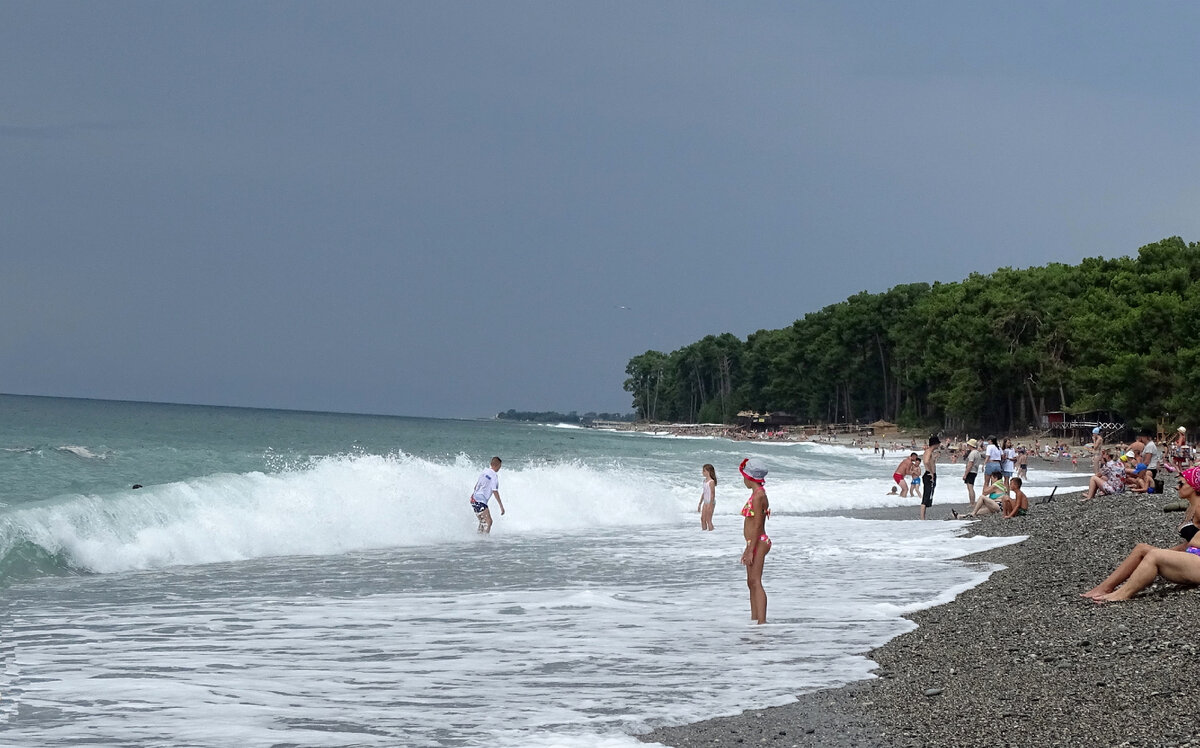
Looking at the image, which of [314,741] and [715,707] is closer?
[314,741]

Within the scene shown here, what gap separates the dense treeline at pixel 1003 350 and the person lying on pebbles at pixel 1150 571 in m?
58.9


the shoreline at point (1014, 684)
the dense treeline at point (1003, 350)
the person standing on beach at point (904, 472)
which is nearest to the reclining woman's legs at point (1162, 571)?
the shoreline at point (1014, 684)

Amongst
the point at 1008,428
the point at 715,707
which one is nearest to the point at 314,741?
the point at 715,707

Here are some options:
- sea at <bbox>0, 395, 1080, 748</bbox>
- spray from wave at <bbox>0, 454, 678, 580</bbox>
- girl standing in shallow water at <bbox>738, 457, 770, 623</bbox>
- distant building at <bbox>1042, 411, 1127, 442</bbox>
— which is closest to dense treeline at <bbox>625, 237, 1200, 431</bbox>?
distant building at <bbox>1042, 411, 1127, 442</bbox>

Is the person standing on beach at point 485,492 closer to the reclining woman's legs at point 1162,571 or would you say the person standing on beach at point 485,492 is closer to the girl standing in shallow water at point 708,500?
the girl standing in shallow water at point 708,500

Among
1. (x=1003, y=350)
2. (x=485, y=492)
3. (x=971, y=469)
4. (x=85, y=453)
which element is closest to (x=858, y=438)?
(x=1003, y=350)

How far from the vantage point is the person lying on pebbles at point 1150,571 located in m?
10.6

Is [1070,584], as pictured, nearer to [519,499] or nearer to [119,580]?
[119,580]

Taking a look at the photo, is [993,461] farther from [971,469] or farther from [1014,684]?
[1014,684]

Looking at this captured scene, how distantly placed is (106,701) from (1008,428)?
105 metres

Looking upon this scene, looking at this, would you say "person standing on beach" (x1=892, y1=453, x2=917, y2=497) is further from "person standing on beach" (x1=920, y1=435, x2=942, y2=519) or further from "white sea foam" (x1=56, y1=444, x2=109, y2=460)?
"white sea foam" (x1=56, y1=444, x2=109, y2=460)

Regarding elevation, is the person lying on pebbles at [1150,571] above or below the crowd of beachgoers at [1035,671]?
above

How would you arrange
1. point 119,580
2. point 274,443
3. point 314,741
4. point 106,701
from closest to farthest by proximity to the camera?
point 314,741
point 106,701
point 119,580
point 274,443

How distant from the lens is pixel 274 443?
7469 centimetres
